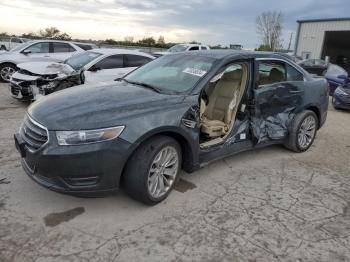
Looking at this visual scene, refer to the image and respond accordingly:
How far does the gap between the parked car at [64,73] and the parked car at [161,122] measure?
149 inches

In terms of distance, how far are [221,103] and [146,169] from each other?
190 centimetres

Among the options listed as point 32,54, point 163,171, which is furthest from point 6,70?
point 163,171

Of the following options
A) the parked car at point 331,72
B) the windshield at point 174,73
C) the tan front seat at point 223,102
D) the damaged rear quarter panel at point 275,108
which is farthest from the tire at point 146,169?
the parked car at point 331,72

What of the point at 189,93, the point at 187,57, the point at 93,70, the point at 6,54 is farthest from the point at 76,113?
the point at 6,54

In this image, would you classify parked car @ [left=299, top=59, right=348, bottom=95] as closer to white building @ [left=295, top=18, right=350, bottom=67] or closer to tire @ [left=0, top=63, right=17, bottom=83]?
white building @ [left=295, top=18, right=350, bottom=67]

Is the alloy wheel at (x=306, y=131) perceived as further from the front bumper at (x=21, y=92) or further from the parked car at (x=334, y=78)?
the parked car at (x=334, y=78)

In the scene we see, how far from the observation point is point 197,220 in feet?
10.9

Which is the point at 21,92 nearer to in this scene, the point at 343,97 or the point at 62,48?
the point at 62,48

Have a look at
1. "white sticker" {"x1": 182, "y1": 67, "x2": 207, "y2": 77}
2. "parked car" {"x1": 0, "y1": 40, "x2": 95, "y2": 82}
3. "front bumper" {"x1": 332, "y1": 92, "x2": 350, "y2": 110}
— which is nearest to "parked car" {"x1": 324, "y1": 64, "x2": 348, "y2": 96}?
"front bumper" {"x1": 332, "y1": 92, "x2": 350, "y2": 110}

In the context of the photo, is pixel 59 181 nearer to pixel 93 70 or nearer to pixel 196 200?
pixel 196 200

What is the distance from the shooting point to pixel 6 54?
11.6 metres

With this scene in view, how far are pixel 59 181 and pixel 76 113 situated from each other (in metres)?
0.65

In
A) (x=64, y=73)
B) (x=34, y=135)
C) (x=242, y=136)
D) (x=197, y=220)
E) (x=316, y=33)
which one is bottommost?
(x=197, y=220)

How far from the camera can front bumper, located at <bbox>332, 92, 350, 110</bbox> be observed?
9789 mm
